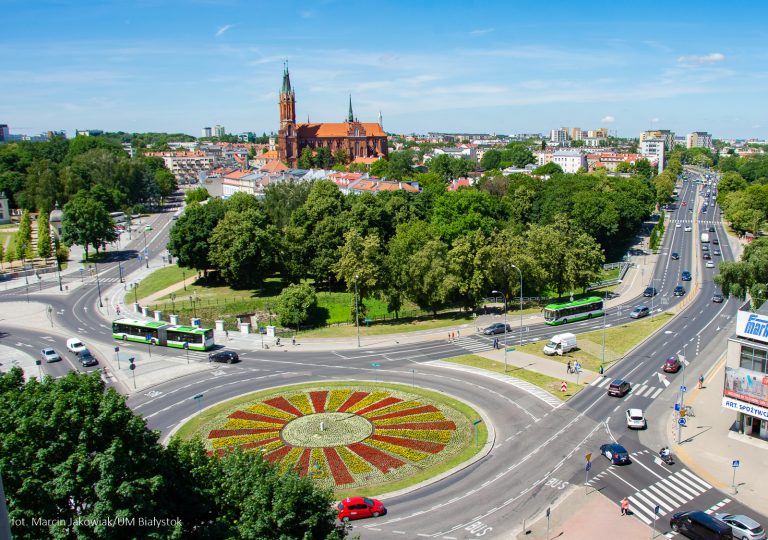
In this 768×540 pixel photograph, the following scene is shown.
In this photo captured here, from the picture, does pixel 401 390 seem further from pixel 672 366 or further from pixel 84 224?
pixel 84 224

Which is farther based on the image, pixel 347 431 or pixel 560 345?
pixel 560 345

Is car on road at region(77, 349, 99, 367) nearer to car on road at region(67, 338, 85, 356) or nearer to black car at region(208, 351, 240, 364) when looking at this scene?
car on road at region(67, 338, 85, 356)

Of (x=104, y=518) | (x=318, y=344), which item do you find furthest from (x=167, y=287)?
(x=104, y=518)

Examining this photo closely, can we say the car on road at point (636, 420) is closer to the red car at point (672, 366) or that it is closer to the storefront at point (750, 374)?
the storefront at point (750, 374)

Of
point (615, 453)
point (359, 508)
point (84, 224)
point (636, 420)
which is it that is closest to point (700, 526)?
point (615, 453)

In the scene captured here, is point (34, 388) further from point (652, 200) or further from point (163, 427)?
point (652, 200)

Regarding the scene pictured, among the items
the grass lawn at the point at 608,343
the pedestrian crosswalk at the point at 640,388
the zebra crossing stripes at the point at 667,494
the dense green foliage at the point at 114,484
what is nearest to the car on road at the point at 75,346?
the dense green foliage at the point at 114,484

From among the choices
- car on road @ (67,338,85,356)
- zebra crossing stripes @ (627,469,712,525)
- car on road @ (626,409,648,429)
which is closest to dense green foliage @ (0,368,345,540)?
zebra crossing stripes @ (627,469,712,525)
